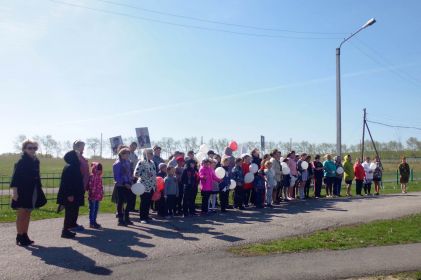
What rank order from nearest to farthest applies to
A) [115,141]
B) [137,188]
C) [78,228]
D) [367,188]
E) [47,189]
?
[78,228], [137,188], [115,141], [367,188], [47,189]

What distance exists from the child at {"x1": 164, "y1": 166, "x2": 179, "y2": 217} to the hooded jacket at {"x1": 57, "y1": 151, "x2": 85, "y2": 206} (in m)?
3.09

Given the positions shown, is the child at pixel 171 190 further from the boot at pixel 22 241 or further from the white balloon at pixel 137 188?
the boot at pixel 22 241

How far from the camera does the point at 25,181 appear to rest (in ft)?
26.4

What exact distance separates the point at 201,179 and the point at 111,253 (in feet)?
17.8

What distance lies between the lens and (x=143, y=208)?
430 inches

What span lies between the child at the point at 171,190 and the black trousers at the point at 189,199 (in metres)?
0.33

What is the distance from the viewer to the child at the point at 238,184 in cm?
1360

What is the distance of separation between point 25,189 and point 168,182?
442 centimetres

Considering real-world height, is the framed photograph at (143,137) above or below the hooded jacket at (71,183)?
above

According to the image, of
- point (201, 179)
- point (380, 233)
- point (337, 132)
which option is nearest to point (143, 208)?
point (201, 179)

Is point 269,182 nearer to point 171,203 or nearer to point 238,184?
point 238,184

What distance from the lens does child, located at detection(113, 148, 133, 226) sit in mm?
10266

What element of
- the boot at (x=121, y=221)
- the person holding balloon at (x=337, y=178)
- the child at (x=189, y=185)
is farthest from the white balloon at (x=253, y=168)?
the person holding balloon at (x=337, y=178)

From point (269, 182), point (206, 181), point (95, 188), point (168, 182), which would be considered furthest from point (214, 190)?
point (95, 188)
